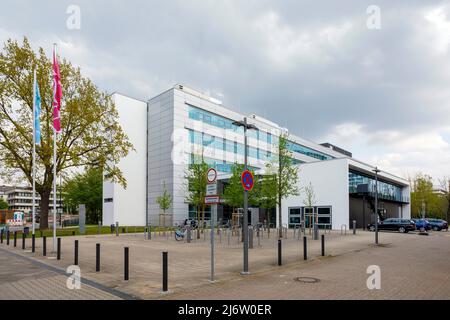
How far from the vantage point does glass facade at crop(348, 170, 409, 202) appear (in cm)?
4139

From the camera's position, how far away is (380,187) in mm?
48469

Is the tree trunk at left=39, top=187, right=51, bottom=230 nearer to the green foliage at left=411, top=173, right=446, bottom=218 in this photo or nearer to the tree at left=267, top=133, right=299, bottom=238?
the tree at left=267, top=133, right=299, bottom=238

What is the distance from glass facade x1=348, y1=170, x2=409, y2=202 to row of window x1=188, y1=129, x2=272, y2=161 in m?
18.2

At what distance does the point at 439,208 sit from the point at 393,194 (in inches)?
940

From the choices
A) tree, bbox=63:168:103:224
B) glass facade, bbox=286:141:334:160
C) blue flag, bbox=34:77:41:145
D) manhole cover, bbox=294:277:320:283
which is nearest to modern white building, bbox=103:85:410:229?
glass facade, bbox=286:141:334:160

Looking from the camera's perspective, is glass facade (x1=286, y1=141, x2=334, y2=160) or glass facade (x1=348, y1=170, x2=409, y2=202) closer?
glass facade (x1=348, y1=170, x2=409, y2=202)

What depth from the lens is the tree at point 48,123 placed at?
27.8 metres

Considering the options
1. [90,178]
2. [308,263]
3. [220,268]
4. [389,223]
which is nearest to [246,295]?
[220,268]

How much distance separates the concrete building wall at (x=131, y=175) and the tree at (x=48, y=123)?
14495 millimetres

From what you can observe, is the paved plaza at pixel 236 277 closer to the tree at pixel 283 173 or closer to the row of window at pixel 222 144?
the tree at pixel 283 173

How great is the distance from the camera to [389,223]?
35844 millimetres

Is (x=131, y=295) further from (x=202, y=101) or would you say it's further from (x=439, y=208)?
(x=439, y=208)

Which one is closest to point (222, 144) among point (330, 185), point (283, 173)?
point (330, 185)

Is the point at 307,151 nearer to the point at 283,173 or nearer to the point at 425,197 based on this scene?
the point at 425,197
